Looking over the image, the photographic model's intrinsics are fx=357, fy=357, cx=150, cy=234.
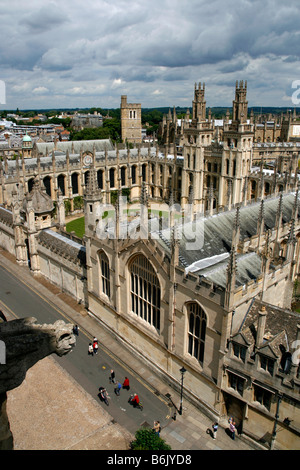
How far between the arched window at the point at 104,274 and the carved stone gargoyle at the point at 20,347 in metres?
19.5

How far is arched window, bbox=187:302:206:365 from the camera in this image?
18.4m

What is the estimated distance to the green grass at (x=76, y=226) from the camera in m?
47.7

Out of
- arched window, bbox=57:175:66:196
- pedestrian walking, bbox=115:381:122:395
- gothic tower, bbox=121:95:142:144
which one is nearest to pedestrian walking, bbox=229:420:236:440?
pedestrian walking, bbox=115:381:122:395

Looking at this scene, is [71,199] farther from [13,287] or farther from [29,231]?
[13,287]

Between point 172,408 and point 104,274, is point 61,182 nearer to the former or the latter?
point 104,274

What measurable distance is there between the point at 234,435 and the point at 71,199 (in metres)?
44.1

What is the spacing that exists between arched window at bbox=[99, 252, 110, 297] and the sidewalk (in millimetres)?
3020

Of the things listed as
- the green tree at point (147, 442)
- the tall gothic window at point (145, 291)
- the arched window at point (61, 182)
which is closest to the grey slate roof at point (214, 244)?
the tall gothic window at point (145, 291)

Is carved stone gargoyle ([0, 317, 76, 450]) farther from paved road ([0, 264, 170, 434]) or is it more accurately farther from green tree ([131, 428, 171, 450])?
paved road ([0, 264, 170, 434])

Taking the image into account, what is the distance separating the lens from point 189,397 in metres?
20.0

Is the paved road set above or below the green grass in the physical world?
below

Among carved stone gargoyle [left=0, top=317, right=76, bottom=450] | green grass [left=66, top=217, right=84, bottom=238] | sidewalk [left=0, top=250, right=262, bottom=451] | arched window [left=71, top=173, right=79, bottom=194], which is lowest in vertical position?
sidewalk [left=0, top=250, right=262, bottom=451]

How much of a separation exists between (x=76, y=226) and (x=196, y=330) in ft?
113

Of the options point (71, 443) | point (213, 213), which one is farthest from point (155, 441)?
point (213, 213)
